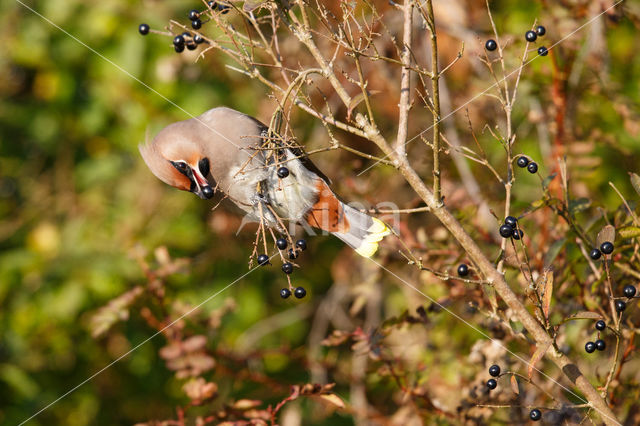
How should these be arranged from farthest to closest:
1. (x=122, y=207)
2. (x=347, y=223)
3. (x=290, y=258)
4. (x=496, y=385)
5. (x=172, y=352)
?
(x=122, y=207) < (x=347, y=223) < (x=172, y=352) < (x=290, y=258) < (x=496, y=385)

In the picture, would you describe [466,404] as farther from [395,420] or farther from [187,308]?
[187,308]

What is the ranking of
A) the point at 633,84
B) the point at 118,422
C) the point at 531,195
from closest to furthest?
1. the point at 633,84
2. the point at 531,195
3. the point at 118,422

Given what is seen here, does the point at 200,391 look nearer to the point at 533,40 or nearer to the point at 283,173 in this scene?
the point at 283,173

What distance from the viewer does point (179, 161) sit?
120 inches

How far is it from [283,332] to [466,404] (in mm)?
2708

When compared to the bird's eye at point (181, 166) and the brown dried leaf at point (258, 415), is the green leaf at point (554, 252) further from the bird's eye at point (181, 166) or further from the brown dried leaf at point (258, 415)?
the bird's eye at point (181, 166)

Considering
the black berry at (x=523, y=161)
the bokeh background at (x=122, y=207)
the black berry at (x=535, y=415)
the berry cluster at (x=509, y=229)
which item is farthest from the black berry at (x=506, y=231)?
the bokeh background at (x=122, y=207)

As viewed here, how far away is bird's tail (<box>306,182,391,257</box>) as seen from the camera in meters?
2.89

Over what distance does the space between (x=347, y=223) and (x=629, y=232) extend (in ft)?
4.06

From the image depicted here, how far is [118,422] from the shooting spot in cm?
498

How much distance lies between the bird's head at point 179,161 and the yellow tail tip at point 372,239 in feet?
2.37

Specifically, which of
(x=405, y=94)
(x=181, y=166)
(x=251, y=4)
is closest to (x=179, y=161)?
(x=181, y=166)

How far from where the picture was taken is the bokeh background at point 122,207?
435cm

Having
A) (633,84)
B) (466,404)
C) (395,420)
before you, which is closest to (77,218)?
(395,420)
